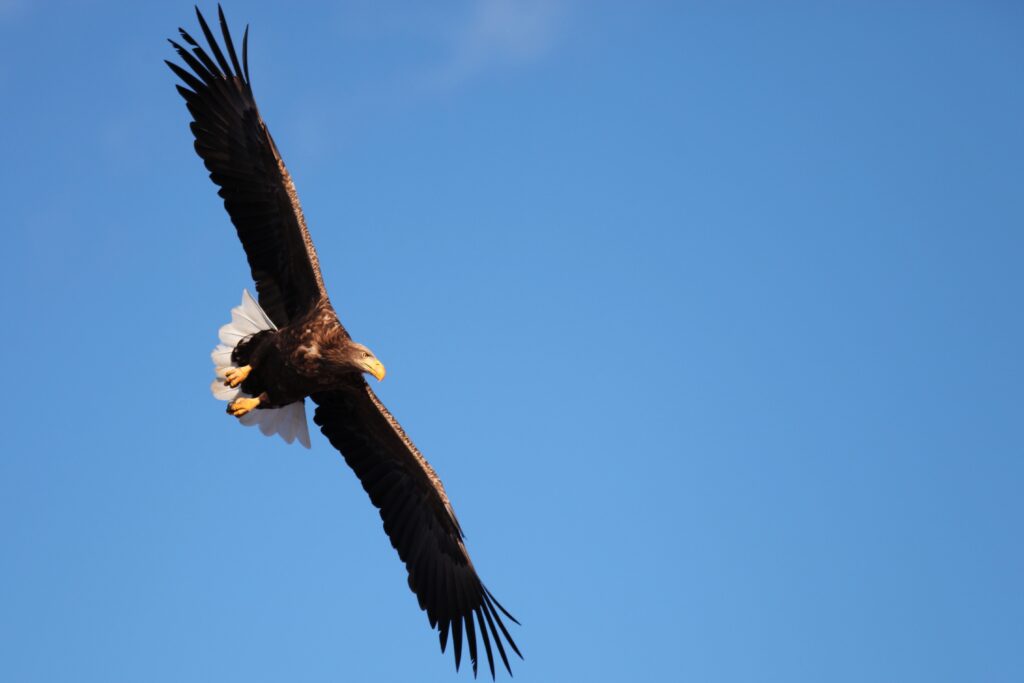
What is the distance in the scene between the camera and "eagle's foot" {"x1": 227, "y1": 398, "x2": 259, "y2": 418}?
10.5m

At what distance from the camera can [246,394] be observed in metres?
10.8

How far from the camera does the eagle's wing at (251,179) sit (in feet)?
33.9

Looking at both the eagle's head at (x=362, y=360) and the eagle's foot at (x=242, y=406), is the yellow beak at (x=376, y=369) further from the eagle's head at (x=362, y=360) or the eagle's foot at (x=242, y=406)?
the eagle's foot at (x=242, y=406)

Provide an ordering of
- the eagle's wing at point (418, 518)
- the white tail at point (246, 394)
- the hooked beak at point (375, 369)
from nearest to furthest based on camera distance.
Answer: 1. the hooked beak at point (375, 369)
2. the white tail at point (246, 394)
3. the eagle's wing at point (418, 518)

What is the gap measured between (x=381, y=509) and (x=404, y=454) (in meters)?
0.55

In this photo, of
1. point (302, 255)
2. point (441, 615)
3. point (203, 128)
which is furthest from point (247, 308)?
point (441, 615)

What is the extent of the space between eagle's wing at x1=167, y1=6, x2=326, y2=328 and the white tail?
0.14m

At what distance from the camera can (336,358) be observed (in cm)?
1012

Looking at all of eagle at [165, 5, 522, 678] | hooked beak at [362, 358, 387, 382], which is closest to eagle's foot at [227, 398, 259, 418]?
eagle at [165, 5, 522, 678]

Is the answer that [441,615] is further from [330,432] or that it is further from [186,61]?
[186,61]

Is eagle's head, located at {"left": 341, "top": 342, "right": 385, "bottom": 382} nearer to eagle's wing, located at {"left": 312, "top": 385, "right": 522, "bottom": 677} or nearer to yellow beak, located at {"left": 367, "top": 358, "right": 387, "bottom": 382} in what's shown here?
yellow beak, located at {"left": 367, "top": 358, "right": 387, "bottom": 382}

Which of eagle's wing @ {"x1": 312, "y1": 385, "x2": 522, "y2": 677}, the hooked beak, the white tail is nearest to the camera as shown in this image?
the hooked beak

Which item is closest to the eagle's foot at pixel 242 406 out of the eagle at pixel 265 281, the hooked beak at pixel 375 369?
the eagle at pixel 265 281

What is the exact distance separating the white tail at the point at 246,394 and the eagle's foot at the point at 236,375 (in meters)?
0.23
